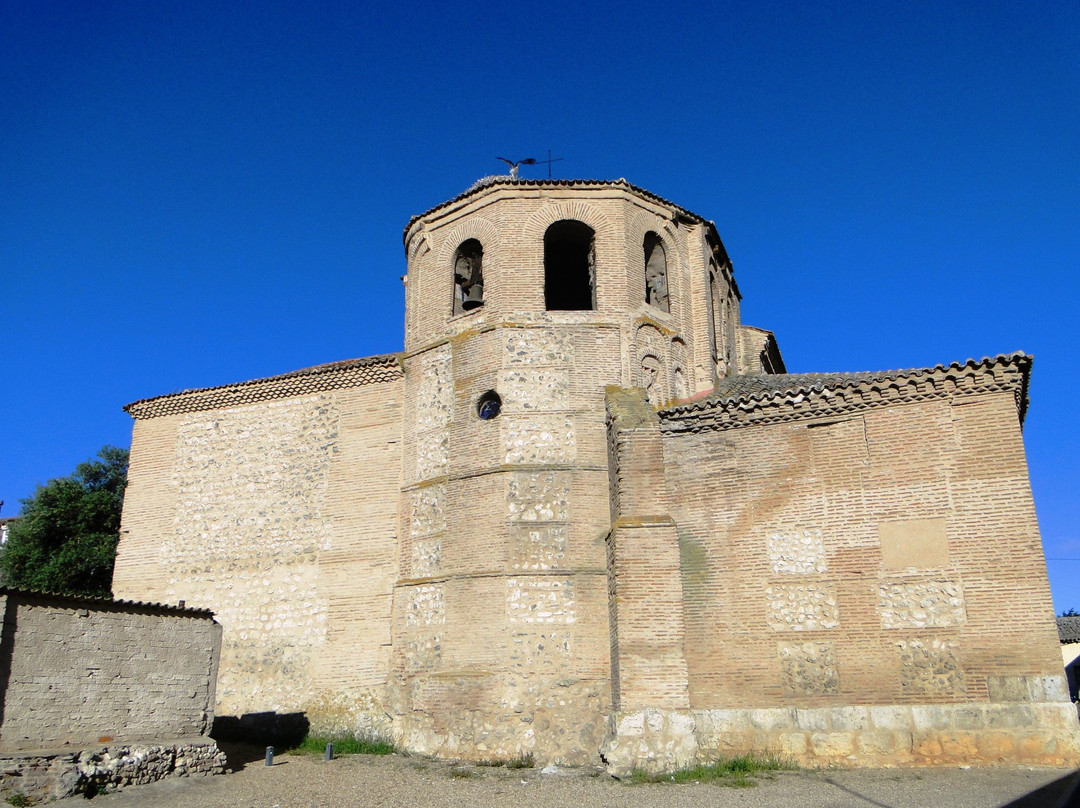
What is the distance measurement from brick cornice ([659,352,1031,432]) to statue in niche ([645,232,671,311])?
10.5ft

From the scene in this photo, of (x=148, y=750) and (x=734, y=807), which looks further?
(x=148, y=750)

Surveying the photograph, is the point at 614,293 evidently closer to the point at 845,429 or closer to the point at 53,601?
the point at 845,429

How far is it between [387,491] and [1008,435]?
958cm

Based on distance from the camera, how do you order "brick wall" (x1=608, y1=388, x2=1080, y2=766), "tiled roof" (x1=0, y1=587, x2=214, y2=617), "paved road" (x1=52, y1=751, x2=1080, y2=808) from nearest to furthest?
1. "paved road" (x1=52, y1=751, x2=1080, y2=808)
2. "tiled roof" (x1=0, y1=587, x2=214, y2=617)
3. "brick wall" (x1=608, y1=388, x2=1080, y2=766)

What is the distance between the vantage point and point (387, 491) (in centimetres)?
1542

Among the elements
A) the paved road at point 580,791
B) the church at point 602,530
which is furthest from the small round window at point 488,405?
the paved road at point 580,791

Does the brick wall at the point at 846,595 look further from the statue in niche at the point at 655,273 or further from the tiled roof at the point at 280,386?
the tiled roof at the point at 280,386

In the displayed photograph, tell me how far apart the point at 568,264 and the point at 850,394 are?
25.8 ft

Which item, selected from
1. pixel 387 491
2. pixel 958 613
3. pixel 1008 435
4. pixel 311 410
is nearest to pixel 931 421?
pixel 1008 435

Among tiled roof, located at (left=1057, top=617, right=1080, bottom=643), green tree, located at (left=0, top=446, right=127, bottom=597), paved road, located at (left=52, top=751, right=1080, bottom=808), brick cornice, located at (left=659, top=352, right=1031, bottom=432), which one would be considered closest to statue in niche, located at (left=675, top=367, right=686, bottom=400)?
brick cornice, located at (left=659, top=352, right=1031, bottom=432)

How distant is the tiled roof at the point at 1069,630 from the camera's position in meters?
33.6

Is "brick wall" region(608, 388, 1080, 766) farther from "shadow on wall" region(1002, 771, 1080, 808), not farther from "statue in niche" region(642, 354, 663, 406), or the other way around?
"statue in niche" region(642, 354, 663, 406)

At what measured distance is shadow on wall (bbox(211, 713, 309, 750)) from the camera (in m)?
14.6

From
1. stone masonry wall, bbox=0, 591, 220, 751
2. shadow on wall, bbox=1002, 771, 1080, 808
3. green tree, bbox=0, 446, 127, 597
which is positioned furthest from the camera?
green tree, bbox=0, 446, 127, 597
